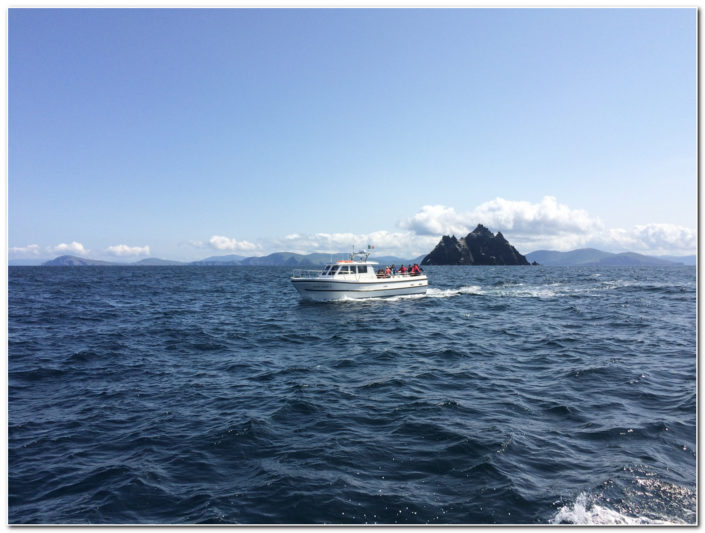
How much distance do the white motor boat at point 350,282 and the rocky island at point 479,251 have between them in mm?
157641

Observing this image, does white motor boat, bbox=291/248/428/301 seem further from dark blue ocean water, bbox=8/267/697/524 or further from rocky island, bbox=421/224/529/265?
rocky island, bbox=421/224/529/265

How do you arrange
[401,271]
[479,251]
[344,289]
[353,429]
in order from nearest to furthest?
[353,429]
[344,289]
[401,271]
[479,251]

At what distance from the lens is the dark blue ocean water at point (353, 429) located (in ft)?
20.1

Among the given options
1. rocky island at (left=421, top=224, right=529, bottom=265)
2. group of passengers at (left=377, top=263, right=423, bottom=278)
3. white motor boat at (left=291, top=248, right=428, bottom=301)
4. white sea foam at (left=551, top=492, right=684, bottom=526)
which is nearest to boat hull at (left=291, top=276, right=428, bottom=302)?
white motor boat at (left=291, top=248, right=428, bottom=301)

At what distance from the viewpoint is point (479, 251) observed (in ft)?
634

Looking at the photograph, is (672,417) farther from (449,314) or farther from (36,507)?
(449,314)

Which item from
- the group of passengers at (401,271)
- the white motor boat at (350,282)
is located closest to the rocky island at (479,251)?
the group of passengers at (401,271)

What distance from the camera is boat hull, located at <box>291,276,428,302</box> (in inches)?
1280

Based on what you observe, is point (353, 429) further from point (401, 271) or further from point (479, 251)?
point (479, 251)

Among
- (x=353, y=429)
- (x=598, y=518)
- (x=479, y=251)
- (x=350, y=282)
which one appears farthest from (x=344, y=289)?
(x=479, y=251)

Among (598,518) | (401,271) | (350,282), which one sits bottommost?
(598,518)

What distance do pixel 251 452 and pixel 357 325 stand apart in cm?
1567

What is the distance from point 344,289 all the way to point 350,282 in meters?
0.85

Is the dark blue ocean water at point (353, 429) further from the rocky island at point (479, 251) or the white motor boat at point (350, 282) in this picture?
the rocky island at point (479, 251)
